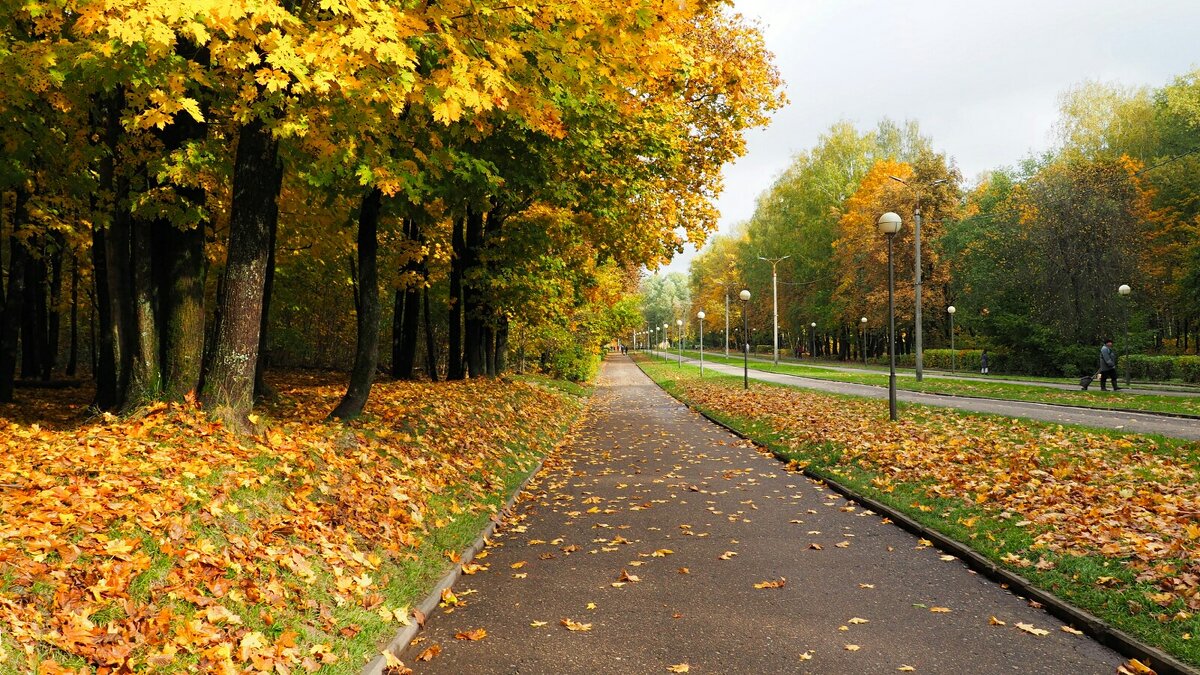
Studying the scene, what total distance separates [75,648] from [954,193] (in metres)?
57.4

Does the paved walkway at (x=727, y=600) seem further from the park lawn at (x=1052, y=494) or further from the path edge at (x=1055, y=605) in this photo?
the park lawn at (x=1052, y=494)

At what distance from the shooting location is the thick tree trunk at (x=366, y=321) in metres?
10.1

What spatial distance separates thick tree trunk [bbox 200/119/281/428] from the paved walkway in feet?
11.1

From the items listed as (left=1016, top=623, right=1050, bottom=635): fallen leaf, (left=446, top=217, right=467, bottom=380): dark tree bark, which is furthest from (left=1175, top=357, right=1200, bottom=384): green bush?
(left=1016, top=623, right=1050, bottom=635): fallen leaf

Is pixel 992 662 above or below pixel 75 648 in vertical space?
below

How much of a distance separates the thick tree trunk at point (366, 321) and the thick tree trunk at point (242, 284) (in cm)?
236

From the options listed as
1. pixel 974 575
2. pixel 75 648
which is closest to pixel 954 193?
pixel 974 575

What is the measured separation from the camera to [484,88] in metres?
Result: 6.25

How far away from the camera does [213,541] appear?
4.55 m

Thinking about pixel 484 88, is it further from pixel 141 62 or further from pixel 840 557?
pixel 840 557

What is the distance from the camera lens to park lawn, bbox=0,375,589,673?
3414mm

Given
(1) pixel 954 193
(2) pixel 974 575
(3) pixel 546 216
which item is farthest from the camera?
(1) pixel 954 193

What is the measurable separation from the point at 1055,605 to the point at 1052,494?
315cm

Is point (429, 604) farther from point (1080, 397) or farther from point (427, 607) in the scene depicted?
point (1080, 397)
